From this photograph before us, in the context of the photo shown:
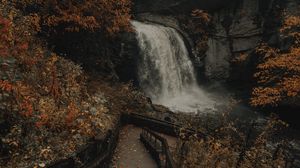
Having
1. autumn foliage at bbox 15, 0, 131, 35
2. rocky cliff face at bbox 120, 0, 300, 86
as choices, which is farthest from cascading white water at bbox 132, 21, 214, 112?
autumn foliage at bbox 15, 0, 131, 35

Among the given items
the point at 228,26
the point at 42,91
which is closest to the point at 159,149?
the point at 42,91

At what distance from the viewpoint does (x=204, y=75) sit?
109 feet

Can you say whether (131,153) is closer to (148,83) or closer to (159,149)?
(159,149)

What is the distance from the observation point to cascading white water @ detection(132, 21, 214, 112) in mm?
28362

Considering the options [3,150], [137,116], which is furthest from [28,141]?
[137,116]

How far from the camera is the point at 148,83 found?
2848cm

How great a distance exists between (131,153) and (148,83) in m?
12.8

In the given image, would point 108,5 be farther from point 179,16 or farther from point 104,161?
point 179,16

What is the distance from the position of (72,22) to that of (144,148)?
8.68m

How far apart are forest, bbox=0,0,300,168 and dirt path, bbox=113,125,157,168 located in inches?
2.3

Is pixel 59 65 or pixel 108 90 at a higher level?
pixel 59 65

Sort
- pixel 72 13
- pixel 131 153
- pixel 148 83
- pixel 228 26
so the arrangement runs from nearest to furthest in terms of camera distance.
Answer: pixel 131 153
pixel 72 13
pixel 148 83
pixel 228 26

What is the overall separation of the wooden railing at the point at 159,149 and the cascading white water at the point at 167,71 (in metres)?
10.8

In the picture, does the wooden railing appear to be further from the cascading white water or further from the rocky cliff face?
the rocky cliff face
